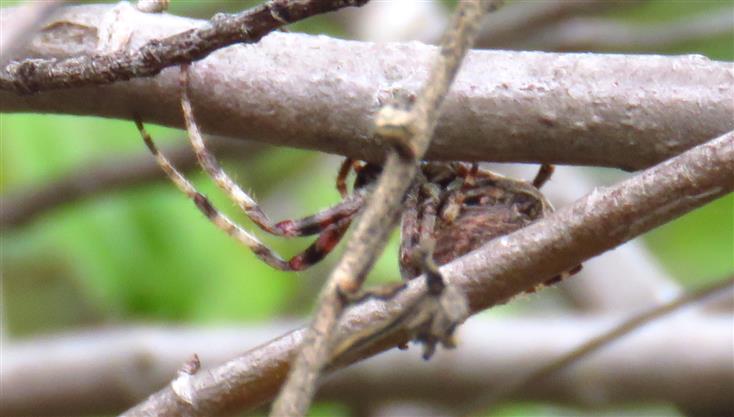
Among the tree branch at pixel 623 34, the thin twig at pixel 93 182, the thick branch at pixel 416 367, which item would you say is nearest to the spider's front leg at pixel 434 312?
the thick branch at pixel 416 367

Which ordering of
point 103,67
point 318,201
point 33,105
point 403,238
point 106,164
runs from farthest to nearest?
point 318,201
point 106,164
point 403,238
point 33,105
point 103,67

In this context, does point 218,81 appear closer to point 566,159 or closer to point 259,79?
point 259,79

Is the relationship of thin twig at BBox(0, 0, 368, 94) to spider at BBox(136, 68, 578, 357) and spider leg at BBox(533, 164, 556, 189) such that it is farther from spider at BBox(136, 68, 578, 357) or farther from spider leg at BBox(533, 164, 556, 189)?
spider leg at BBox(533, 164, 556, 189)

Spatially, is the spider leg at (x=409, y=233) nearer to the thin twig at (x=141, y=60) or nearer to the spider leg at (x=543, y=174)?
the spider leg at (x=543, y=174)

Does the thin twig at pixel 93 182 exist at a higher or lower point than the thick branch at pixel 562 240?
higher

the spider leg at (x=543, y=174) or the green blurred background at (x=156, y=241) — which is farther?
the green blurred background at (x=156, y=241)

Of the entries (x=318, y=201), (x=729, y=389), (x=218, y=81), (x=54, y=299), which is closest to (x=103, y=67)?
(x=218, y=81)

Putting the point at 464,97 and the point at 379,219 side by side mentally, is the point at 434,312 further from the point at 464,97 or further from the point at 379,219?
the point at 464,97

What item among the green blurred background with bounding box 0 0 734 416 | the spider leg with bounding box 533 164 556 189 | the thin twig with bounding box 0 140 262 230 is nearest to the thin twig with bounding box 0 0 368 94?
the spider leg with bounding box 533 164 556 189
